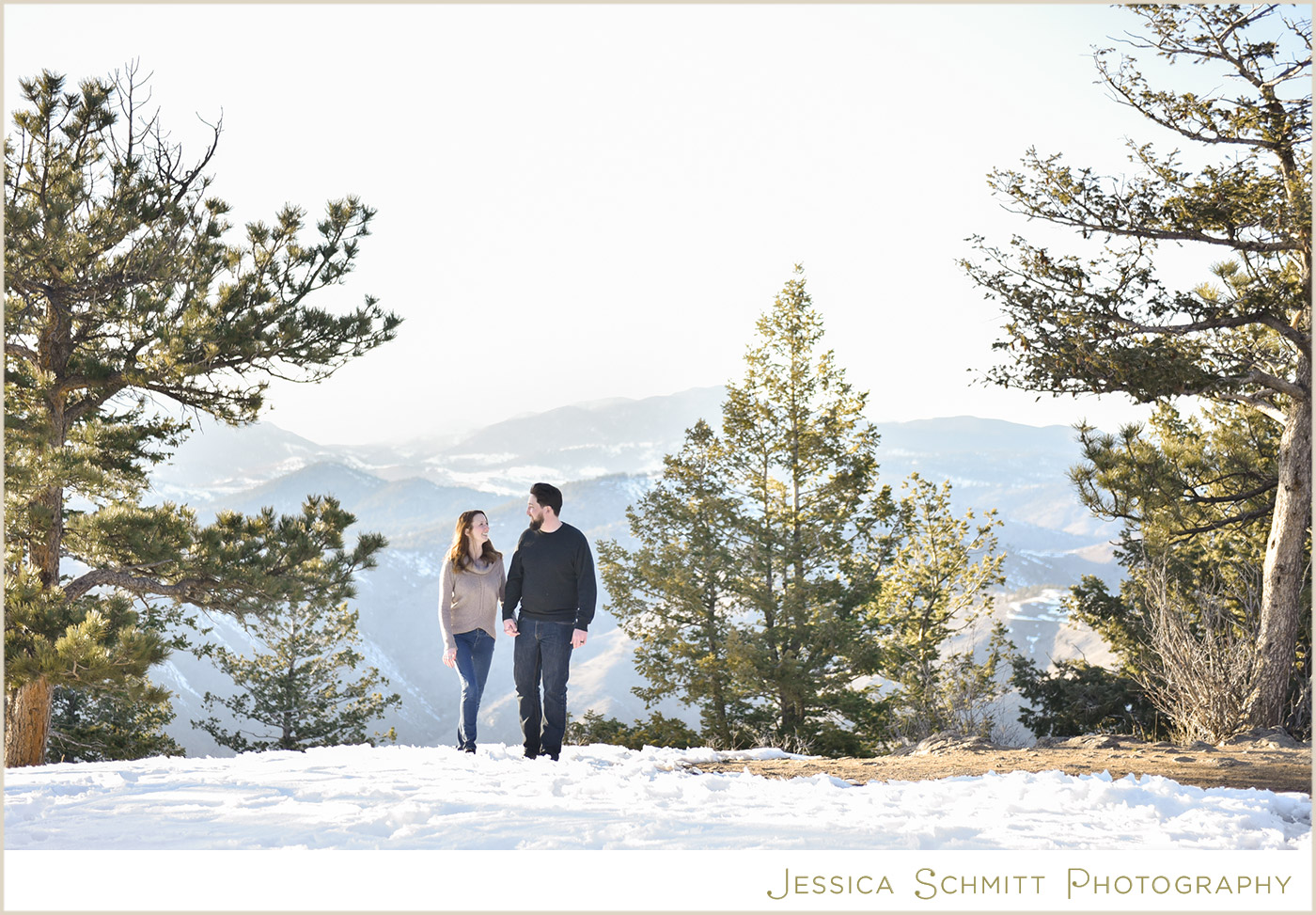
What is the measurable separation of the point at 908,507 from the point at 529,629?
1567cm

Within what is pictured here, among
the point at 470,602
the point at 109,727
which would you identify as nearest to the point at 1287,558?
the point at 470,602

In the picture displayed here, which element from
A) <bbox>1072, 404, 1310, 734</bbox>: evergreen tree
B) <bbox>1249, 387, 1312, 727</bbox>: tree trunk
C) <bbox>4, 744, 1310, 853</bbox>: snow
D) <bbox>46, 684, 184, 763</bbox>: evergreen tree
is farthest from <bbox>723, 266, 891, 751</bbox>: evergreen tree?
<bbox>4, 744, 1310, 853</bbox>: snow

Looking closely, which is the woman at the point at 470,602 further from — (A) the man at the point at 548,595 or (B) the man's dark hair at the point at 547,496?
(B) the man's dark hair at the point at 547,496

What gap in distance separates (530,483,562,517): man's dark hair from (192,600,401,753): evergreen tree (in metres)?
20.3

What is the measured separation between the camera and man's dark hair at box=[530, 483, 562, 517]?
628 cm

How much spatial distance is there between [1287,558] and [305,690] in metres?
23.7

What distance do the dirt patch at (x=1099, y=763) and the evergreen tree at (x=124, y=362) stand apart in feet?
20.8

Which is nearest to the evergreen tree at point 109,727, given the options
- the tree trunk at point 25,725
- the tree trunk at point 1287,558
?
the tree trunk at point 25,725

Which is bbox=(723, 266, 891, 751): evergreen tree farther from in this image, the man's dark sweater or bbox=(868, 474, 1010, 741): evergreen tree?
the man's dark sweater

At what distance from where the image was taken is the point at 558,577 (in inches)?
245

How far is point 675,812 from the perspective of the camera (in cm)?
435

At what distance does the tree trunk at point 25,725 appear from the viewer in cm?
1002

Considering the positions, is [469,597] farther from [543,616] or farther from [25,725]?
[25,725]

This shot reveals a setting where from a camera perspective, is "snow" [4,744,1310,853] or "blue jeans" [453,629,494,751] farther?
"blue jeans" [453,629,494,751]
